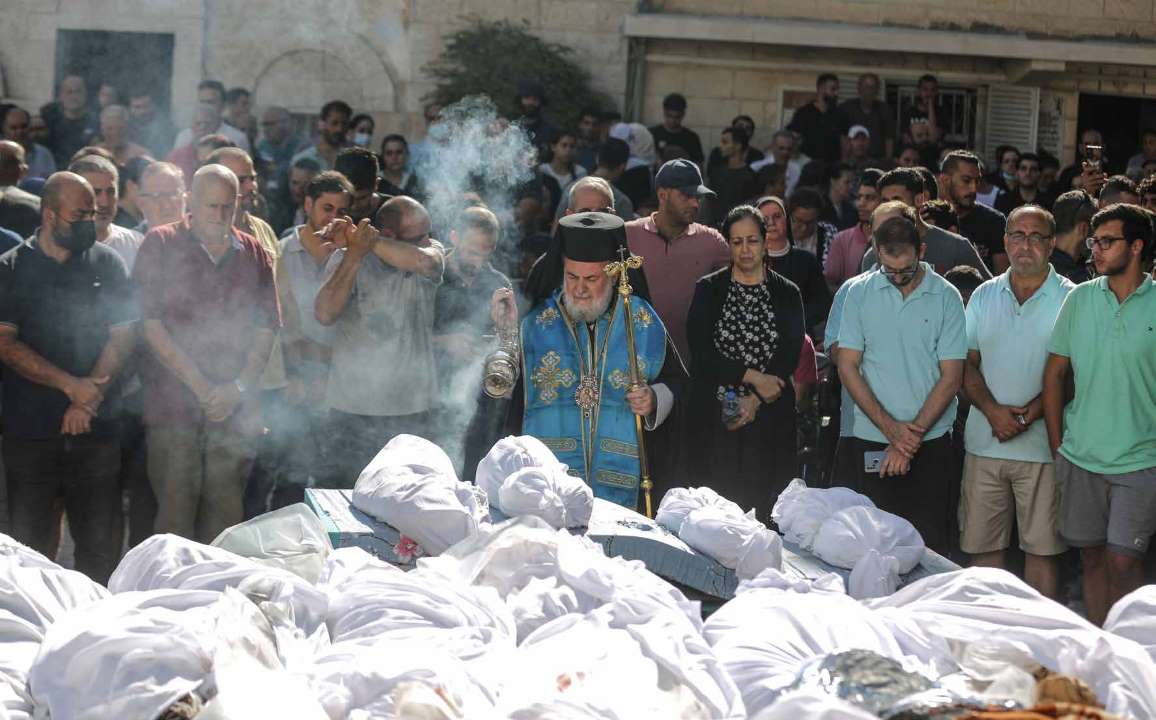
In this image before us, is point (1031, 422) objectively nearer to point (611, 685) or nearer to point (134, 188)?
point (611, 685)

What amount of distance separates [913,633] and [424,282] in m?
4.00

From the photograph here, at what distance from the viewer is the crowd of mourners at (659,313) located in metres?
7.52

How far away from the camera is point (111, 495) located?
7680mm

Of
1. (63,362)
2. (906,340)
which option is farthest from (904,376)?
(63,362)

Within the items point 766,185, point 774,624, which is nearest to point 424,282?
point 774,624

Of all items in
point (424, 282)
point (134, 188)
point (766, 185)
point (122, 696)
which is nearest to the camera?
point (122, 696)

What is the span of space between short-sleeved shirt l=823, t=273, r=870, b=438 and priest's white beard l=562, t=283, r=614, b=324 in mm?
1323

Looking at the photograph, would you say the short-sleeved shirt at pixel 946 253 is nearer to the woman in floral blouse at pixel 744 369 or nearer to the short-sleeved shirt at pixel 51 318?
the woman in floral blouse at pixel 744 369

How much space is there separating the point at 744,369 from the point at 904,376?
771 mm

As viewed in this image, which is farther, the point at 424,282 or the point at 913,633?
the point at 424,282

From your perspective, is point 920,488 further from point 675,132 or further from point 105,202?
point 675,132

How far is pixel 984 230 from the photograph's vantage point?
1007 centimetres

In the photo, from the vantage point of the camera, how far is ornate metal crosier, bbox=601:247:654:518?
7176 mm

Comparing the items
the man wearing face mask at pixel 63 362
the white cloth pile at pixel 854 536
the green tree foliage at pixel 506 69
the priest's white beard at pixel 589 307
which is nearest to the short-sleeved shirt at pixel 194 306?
the man wearing face mask at pixel 63 362
